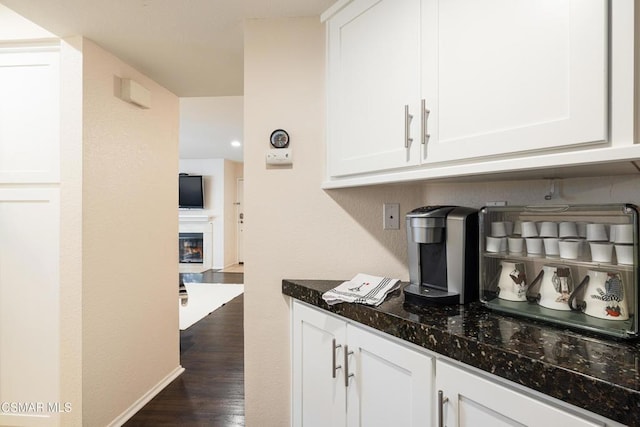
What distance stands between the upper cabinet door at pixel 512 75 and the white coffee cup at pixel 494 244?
0.35 meters

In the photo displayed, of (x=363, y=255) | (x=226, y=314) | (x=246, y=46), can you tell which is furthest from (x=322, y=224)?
(x=226, y=314)

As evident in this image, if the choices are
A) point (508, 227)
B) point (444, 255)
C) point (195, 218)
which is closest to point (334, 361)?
point (444, 255)

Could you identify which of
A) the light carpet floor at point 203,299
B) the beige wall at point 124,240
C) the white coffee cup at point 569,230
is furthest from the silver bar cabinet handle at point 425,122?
the light carpet floor at point 203,299

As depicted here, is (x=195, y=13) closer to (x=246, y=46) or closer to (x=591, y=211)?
(x=246, y=46)

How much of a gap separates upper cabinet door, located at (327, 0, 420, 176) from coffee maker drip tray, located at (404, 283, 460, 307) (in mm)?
481

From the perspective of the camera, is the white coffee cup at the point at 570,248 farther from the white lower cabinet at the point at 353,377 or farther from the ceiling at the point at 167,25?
the ceiling at the point at 167,25

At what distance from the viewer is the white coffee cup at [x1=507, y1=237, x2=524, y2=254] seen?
4.12 feet

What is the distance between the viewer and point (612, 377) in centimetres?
73

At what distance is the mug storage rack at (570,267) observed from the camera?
98 centimetres

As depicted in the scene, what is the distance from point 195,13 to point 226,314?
3734mm

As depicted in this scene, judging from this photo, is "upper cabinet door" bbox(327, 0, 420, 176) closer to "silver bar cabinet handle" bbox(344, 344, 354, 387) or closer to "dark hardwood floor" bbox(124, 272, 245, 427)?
"silver bar cabinet handle" bbox(344, 344, 354, 387)

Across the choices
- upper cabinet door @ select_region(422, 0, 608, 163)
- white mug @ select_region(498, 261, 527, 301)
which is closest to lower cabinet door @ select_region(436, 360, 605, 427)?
white mug @ select_region(498, 261, 527, 301)

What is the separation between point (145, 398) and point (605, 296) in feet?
8.93

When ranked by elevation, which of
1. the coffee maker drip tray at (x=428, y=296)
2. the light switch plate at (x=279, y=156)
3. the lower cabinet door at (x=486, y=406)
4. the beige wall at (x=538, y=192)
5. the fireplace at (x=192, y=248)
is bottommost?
the fireplace at (x=192, y=248)
